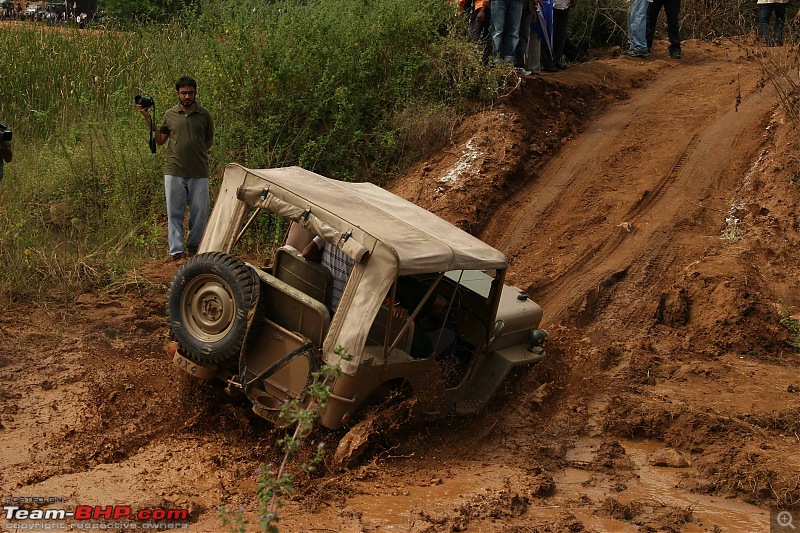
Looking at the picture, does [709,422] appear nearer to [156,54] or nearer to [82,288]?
[82,288]

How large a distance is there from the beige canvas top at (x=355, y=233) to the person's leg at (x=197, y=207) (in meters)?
2.53

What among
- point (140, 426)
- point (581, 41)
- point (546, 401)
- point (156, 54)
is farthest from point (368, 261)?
point (581, 41)

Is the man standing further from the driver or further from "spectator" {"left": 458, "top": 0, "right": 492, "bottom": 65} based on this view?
"spectator" {"left": 458, "top": 0, "right": 492, "bottom": 65}

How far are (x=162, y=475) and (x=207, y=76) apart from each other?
6.95m

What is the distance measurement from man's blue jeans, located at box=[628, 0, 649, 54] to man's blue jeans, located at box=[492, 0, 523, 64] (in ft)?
12.2

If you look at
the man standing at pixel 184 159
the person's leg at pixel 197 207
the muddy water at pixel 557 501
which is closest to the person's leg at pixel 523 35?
the man standing at pixel 184 159

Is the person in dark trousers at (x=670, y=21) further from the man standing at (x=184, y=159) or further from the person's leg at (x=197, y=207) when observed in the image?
the person's leg at (x=197, y=207)

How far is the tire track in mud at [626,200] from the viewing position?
373 inches

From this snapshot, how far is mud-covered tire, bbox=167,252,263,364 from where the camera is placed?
5648 millimetres

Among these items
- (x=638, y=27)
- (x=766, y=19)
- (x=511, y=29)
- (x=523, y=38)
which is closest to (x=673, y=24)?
(x=638, y=27)

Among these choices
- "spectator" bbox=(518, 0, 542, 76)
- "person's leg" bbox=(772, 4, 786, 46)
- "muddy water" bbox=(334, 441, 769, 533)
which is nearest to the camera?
"muddy water" bbox=(334, 441, 769, 533)

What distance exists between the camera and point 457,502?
5.66 metres

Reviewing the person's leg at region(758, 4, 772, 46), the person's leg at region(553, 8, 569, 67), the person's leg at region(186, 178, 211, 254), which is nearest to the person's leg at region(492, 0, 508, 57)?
the person's leg at region(553, 8, 569, 67)

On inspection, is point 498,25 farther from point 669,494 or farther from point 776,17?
point 669,494
